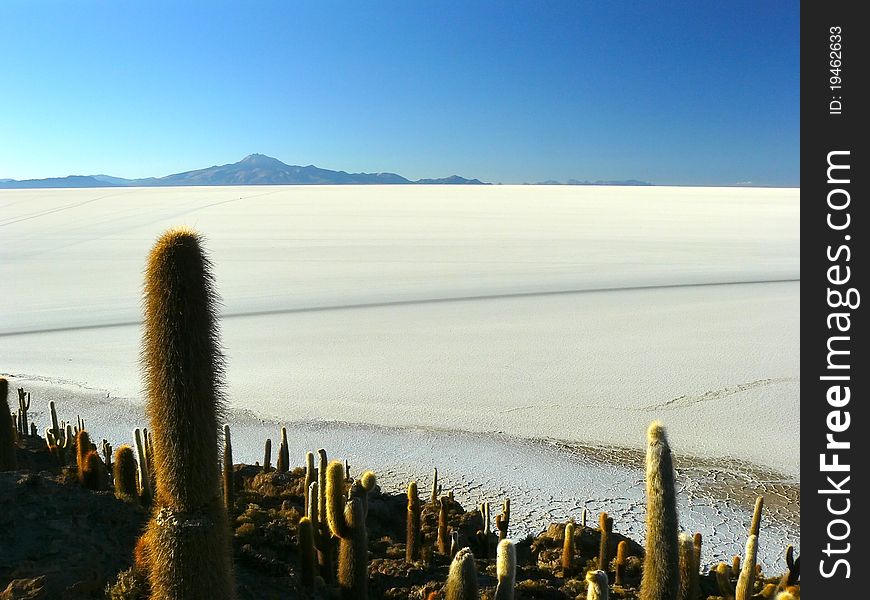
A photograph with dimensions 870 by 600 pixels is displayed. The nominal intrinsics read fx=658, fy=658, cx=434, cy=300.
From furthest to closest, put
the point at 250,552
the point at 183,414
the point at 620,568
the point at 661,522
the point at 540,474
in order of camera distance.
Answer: the point at 540,474 < the point at 620,568 < the point at 250,552 < the point at 661,522 < the point at 183,414

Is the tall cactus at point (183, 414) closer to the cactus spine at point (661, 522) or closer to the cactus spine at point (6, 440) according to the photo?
the cactus spine at point (661, 522)

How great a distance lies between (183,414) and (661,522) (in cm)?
239

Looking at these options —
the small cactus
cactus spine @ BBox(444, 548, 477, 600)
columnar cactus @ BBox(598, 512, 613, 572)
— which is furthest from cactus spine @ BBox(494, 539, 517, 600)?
the small cactus

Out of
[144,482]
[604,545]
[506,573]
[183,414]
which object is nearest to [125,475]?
[144,482]

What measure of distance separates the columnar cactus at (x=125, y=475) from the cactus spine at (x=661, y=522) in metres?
4.16

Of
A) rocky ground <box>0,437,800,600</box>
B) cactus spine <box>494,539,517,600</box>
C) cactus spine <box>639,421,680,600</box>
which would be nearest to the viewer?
cactus spine <box>639,421,680,600</box>

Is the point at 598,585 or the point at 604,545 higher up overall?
the point at 598,585

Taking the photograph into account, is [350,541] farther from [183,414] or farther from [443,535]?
[183,414]

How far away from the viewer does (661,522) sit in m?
3.33

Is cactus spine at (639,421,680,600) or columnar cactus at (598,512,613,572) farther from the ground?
cactus spine at (639,421,680,600)

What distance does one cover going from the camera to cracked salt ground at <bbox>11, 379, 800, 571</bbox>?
25.9 feet

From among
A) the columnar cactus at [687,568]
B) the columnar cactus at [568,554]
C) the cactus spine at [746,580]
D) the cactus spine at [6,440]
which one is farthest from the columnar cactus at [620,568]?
the cactus spine at [6,440]

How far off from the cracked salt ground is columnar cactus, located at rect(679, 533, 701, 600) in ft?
10.3

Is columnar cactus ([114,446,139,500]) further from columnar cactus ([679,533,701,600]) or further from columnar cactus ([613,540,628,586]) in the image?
columnar cactus ([679,533,701,600])
